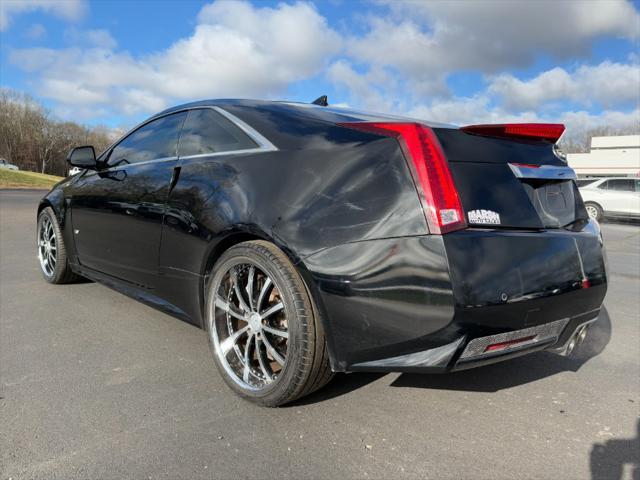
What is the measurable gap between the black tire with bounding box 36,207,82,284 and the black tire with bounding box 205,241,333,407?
2.75 meters

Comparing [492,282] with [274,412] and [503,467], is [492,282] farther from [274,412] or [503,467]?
[274,412]

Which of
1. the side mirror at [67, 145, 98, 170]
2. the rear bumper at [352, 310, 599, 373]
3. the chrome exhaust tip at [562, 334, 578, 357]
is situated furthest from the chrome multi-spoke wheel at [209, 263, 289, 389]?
the side mirror at [67, 145, 98, 170]

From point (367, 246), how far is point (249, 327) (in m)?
0.87

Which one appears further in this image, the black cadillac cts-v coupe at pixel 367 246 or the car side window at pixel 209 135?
the car side window at pixel 209 135

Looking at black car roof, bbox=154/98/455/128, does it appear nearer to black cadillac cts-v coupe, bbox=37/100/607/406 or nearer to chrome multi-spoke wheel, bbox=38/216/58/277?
black cadillac cts-v coupe, bbox=37/100/607/406

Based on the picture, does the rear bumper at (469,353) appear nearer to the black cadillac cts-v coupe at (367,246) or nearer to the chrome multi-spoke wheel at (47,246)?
the black cadillac cts-v coupe at (367,246)

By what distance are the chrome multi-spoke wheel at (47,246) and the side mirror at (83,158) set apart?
0.87 metres

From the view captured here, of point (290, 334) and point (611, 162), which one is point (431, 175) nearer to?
point (290, 334)

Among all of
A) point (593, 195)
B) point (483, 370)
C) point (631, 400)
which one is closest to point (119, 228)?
point (483, 370)

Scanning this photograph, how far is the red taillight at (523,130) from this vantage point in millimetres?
2316

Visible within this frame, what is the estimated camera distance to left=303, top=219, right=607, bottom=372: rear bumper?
6.35 ft

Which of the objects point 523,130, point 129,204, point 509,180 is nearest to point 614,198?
point 523,130

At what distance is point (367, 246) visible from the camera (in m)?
2.04

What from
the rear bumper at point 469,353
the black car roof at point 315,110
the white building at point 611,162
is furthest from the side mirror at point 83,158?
the white building at point 611,162
